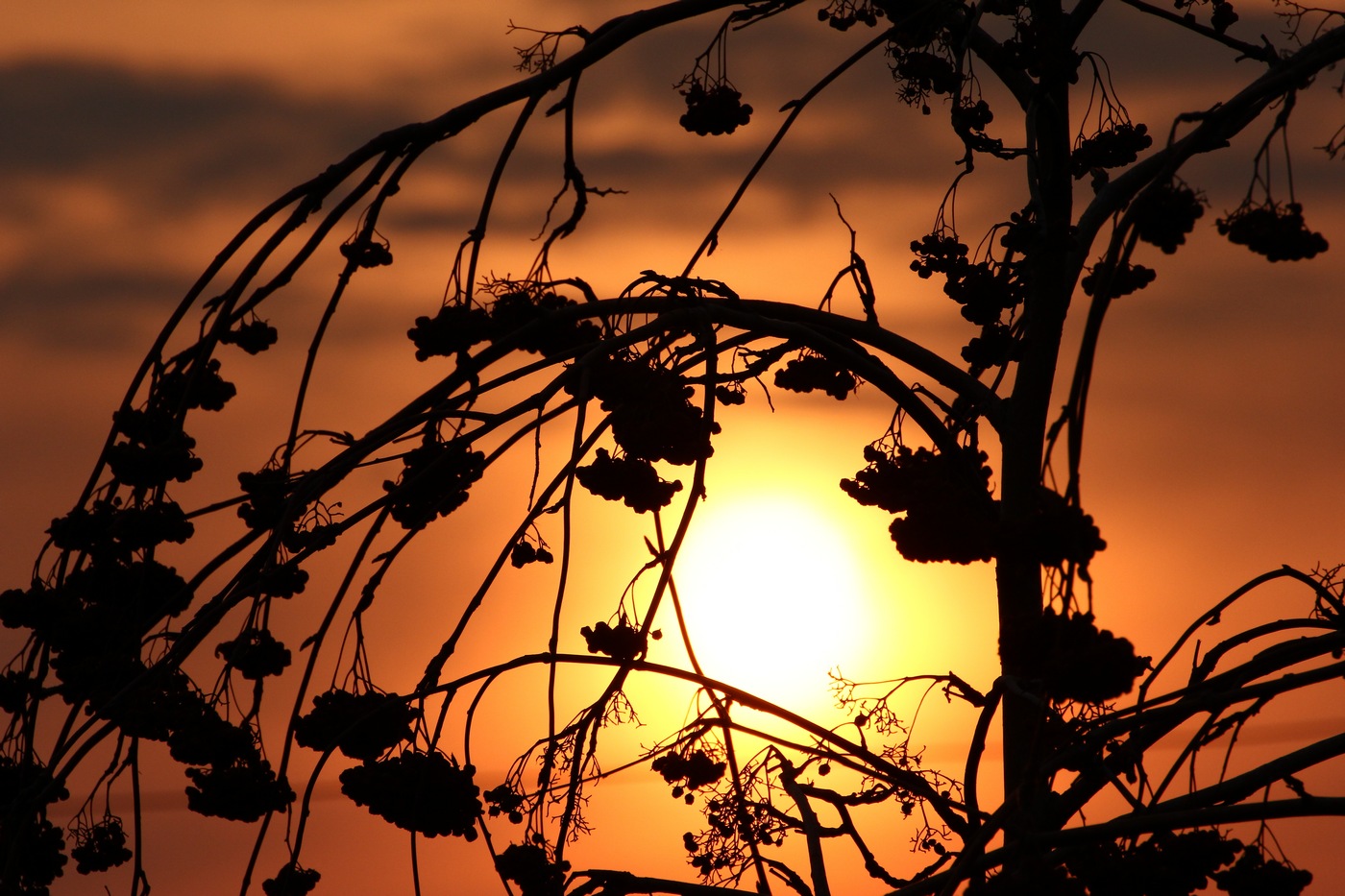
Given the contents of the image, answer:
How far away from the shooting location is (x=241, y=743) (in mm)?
5141

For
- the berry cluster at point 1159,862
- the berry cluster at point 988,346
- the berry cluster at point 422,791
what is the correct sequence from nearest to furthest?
the berry cluster at point 1159,862 < the berry cluster at point 422,791 < the berry cluster at point 988,346

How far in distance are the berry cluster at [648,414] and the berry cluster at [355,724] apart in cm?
121

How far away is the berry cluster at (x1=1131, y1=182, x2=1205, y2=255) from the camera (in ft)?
11.8

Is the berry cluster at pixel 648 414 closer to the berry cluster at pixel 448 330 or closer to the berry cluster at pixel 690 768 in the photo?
the berry cluster at pixel 448 330

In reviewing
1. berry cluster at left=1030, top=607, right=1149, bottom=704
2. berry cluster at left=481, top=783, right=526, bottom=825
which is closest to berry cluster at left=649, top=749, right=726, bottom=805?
berry cluster at left=481, top=783, right=526, bottom=825

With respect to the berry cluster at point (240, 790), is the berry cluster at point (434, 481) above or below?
above

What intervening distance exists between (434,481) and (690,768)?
2.08 metres

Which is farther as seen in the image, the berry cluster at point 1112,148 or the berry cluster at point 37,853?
the berry cluster at point 1112,148

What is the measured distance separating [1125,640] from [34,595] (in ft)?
12.4

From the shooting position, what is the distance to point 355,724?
508 centimetres

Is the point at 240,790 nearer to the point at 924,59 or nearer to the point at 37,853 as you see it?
the point at 37,853

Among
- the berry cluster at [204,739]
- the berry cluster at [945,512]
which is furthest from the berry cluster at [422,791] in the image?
the berry cluster at [945,512]

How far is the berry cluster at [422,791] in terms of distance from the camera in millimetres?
5039

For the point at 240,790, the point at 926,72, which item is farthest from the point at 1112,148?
the point at 240,790
